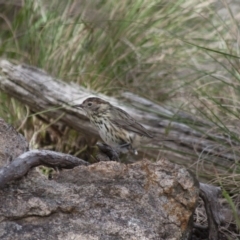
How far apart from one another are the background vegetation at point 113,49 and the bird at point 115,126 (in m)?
1.11

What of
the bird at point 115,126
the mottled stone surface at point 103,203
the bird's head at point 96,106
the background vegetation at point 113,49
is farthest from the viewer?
the background vegetation at point 113,49

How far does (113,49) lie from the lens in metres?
7.25

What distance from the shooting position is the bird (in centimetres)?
547

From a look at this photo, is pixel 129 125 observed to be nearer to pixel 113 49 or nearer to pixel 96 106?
pixel 96 106

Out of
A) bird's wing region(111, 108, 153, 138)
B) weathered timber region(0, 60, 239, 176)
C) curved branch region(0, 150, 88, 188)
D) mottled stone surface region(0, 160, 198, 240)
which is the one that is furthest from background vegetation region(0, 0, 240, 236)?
mottled stone surface region(0, 160, 198, 240)

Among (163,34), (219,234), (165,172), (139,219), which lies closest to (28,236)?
(139,219)

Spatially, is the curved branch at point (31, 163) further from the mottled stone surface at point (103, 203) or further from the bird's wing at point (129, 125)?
the bird's wing at point (129, 125)

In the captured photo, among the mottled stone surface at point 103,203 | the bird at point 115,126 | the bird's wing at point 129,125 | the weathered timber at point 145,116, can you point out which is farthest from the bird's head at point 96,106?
the mottled stone surface at point 103,203

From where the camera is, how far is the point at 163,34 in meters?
7.55

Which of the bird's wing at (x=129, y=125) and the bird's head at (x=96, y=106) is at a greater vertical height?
the bird's wing at (x=129, y=125)

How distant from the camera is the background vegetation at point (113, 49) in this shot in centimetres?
697

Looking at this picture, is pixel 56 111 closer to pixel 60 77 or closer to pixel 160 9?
pixel 60 77

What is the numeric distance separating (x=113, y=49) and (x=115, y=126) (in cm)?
189

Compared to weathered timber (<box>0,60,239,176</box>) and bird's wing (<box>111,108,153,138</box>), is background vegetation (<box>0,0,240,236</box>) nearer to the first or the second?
weathered timber (<box>0,60,239,176</box>)
